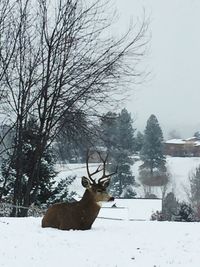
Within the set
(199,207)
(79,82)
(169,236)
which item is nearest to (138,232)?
(169,236)

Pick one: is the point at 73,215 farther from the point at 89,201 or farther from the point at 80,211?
the point at 89,201

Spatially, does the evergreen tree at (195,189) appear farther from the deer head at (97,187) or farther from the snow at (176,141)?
the deer head at (97,187)

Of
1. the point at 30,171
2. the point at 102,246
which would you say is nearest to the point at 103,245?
the point at 102,246

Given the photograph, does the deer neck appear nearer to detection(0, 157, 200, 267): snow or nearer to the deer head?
the deer head

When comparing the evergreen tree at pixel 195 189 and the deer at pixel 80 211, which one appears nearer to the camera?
the deer at pixel 80 211

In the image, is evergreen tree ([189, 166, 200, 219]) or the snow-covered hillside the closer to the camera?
evergreen tree ([189, 166, 200, 219])

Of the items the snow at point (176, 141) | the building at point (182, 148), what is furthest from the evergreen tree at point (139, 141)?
the snow at point (176, 141)

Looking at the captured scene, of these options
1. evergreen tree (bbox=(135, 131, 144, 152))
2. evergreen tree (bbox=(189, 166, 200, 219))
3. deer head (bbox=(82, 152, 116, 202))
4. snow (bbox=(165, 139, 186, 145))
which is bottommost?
evergreen tree (bbox=(189, 166, 200, 219))

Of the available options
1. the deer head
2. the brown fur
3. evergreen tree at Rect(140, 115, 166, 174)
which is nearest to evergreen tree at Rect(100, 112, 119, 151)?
the deer head

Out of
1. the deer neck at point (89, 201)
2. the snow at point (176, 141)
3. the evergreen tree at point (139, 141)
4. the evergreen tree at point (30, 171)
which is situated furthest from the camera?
the snow at point (176, 141)

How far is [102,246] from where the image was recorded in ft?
27.6

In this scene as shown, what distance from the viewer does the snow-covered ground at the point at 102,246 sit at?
7.32m

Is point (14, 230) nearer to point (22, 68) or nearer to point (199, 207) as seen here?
point (22, 68)

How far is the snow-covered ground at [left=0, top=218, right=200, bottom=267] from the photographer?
7324 mm
